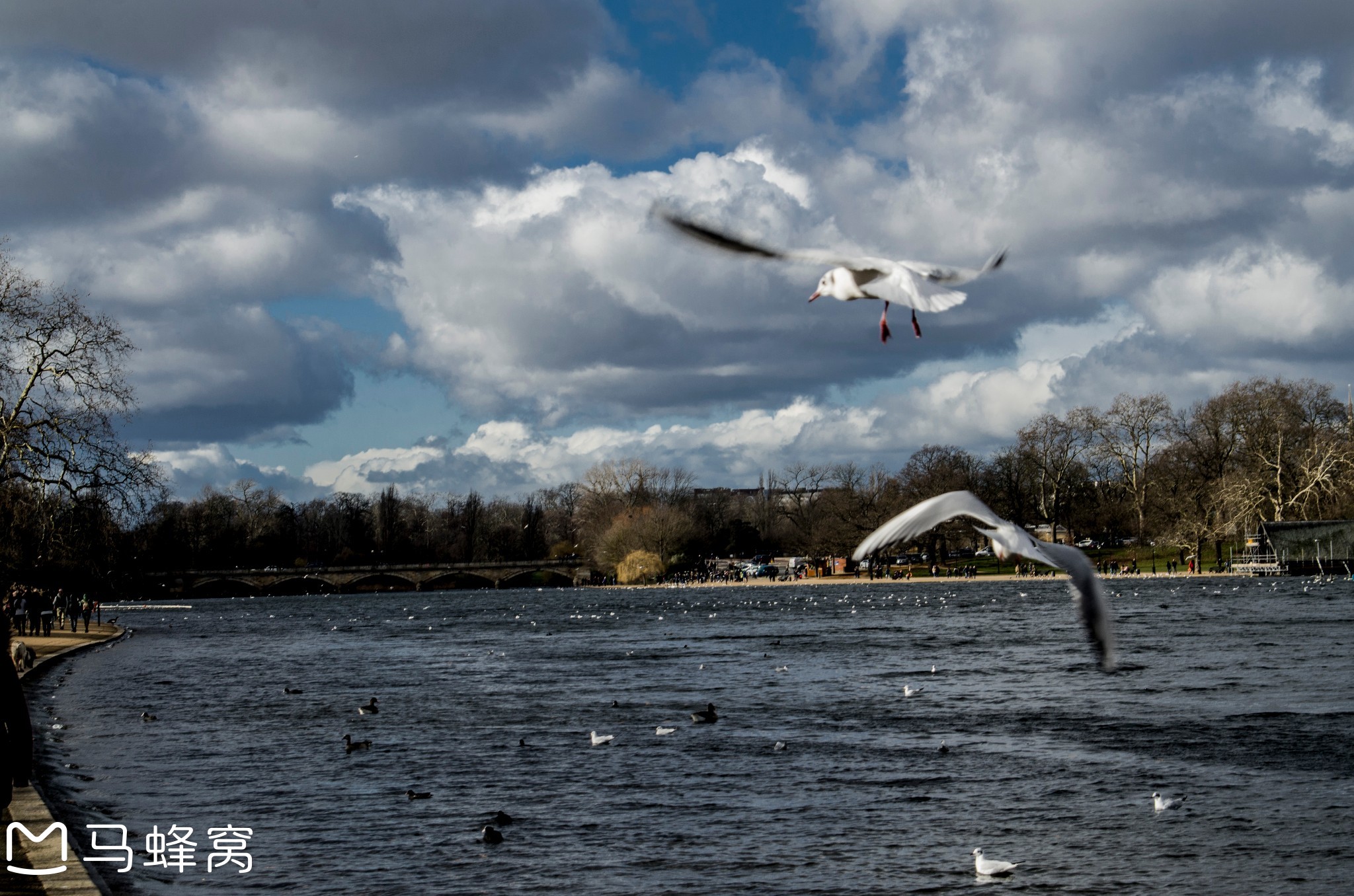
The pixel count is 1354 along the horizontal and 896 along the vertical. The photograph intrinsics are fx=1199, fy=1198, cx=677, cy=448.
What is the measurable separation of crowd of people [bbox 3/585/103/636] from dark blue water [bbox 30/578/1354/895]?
308 cm

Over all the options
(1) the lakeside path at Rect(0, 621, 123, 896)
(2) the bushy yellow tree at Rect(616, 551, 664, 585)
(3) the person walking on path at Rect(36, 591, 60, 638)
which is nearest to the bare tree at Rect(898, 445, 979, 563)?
(2) the bushy yellow tree at Rect(616, 551, 664, 585)

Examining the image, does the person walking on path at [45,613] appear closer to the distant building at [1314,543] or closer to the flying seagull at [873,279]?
the flying seagull at [873,279]

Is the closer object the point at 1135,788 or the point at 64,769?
the point at 1135,788

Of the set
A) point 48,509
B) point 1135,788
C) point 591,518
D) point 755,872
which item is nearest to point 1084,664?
point 1135,788

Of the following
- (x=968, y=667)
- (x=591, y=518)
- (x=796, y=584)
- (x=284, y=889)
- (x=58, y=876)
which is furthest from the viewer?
(x=591, y=518)

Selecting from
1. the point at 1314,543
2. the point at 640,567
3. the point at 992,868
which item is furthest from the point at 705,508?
the point at 992,868

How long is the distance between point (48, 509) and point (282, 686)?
25.0 ft

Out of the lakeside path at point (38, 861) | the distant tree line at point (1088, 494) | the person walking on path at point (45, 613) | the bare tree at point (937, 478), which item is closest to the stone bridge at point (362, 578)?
the distant tree line at point (1088, 494)

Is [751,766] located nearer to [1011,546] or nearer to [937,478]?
[1011,546]

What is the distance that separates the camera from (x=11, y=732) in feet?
24.1

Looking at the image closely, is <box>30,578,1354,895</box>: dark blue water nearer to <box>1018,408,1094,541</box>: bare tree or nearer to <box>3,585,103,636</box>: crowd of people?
<box>3,585,103,636</box>: crowd of people

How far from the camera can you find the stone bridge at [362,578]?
13538 centimetres

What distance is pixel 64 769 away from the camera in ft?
62.2

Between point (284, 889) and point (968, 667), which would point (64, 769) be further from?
point (968, 667)
